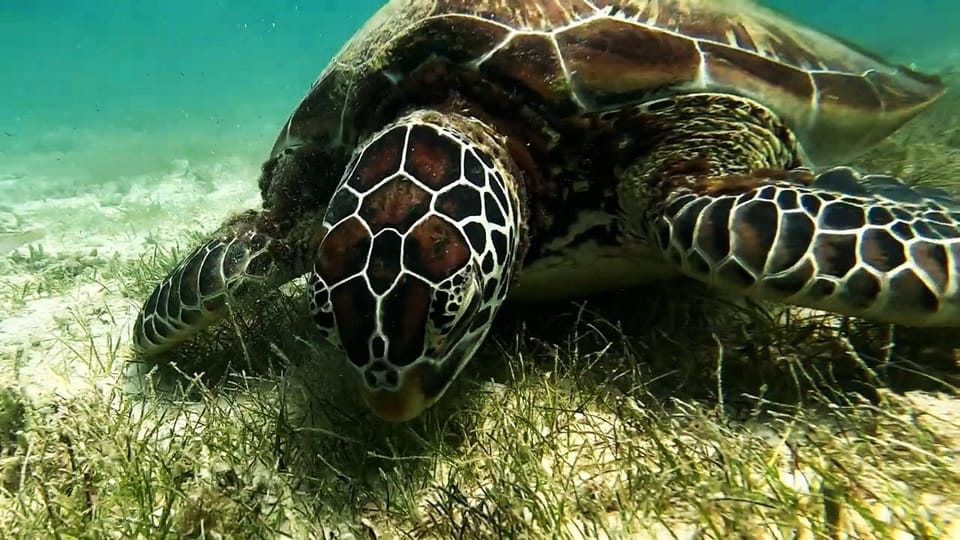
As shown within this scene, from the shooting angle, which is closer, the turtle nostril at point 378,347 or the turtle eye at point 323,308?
the turtle nostril at point 378,347

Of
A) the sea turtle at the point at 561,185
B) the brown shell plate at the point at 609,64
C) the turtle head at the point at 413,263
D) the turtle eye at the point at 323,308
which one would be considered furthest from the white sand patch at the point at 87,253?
the brown shell plate at the point at 609,64

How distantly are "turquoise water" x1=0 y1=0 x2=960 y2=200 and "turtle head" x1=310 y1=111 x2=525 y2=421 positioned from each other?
6.80m

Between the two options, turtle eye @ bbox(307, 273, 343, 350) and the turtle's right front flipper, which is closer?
turtle eye @ bbox(307, 273, 343, 350)

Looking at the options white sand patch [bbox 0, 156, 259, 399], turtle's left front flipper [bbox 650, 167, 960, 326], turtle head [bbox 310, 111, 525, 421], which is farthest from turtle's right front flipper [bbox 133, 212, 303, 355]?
turtle's left front flipper [bbox 650, 167, 960, 326]

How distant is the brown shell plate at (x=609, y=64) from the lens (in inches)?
106

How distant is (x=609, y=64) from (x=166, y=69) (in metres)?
95.0

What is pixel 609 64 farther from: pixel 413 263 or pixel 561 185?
pixel 413 263

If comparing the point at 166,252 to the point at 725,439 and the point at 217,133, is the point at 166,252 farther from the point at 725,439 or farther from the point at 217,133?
the point at 217,133

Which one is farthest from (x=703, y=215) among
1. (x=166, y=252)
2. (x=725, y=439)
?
(x=166, y=252)

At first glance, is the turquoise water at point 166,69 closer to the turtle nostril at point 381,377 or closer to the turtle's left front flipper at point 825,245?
the turtle's left front flipper at point 825,245

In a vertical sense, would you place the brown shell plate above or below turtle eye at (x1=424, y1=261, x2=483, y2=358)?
above

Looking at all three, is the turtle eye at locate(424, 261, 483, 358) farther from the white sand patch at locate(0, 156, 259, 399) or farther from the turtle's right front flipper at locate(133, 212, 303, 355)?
the white sand patch at locate(0, 156, 259, 399)

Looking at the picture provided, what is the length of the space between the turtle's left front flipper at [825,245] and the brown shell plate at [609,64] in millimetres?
656

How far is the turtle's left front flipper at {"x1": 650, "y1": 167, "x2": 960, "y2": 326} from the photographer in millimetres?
1950
